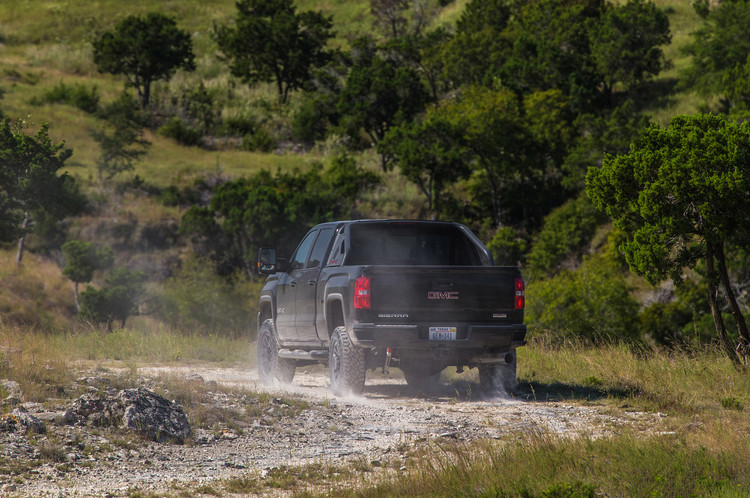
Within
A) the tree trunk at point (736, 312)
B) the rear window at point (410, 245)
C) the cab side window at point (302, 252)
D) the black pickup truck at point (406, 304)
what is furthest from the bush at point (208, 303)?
the tree trunk at point (736, 312)

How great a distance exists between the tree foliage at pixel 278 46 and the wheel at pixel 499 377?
65.2 meters

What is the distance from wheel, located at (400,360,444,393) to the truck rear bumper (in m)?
1.18

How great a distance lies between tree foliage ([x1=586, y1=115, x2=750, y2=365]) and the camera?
12227 millimetres

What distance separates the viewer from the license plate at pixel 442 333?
402 inches

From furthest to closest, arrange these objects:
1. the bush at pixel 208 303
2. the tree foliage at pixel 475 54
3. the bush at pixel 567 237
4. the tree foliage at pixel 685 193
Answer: the tree foliage at pixel 475 54 → the bush at pixel 567 237 → the bush at pixel 208 303 → the tree foliage at pixel 685 193

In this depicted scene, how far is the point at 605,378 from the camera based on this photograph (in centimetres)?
1161

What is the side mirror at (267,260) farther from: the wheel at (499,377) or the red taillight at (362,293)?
the wheel at (499,377)

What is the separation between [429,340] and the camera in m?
10.2

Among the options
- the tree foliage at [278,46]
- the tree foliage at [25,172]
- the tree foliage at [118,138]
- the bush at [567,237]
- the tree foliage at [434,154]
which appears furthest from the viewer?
the tree foliage at [278,46]

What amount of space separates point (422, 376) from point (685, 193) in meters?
4.70

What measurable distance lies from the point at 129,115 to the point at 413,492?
177ft

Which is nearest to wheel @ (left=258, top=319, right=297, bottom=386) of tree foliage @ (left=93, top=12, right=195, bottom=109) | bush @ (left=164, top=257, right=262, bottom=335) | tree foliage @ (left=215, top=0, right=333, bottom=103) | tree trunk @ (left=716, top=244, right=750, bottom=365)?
tree trunk @ (left=716, top=244, right=750, bottom=365)

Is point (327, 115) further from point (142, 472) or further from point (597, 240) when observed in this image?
point (142, 472)

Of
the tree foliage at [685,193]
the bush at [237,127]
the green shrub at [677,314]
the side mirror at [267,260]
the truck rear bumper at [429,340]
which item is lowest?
the green shrub at [677,314]
